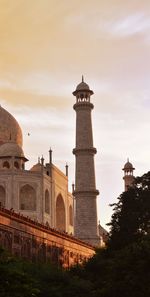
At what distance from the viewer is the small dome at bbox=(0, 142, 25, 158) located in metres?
47.1

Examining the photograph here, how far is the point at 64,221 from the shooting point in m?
50.1

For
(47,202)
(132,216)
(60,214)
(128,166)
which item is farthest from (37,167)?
(132,216)

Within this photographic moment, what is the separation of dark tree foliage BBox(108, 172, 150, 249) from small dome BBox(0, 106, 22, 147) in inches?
1025

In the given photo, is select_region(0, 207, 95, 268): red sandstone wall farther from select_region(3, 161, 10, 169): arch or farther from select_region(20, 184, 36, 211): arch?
select_region(3, 161, 10, 169): arch

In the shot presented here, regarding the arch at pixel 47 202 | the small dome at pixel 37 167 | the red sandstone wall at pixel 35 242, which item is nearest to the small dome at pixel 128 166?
the small dome at pixel 37 167

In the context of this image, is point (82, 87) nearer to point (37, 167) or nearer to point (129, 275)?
point (37, 167)

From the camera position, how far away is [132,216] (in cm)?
2409

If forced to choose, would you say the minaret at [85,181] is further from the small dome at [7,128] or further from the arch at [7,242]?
the small dome at [7,128]

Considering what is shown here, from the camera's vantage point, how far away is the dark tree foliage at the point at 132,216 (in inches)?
920

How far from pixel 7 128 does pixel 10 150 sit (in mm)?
3649

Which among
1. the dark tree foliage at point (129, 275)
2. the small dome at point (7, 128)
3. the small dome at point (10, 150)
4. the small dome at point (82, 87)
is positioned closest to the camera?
the dark tree foliage at point (129, 275)

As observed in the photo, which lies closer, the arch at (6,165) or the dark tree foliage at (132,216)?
the dark tree foliage at (132,216)

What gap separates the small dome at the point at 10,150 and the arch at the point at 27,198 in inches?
132

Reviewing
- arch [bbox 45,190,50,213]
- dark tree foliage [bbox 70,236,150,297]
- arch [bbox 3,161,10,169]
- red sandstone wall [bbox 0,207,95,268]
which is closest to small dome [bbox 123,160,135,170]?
arch [bbox 45,190,50,213]
